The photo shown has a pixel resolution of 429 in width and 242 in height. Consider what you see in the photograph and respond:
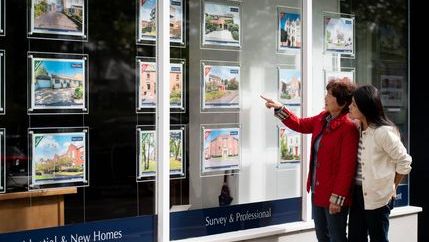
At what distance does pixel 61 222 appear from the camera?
4379 mm

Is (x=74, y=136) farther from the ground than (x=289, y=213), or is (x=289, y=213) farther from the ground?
(x=74, y=136)

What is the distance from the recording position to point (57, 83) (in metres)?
4.35

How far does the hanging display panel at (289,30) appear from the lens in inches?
230

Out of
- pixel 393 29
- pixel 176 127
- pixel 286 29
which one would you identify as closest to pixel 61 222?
pixel 176 127

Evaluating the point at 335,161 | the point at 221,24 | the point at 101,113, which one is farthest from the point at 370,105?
the point at 101,113

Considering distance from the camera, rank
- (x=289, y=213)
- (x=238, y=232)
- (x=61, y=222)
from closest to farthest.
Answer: (x=61, y=222) < (x=238, y=232) < (x=289, y=213)

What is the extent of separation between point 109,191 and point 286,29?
7.88ft

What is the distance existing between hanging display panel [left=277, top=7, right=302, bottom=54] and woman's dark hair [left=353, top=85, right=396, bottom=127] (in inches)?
53.1

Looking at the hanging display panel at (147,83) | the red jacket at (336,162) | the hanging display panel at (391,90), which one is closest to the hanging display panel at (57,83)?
the hanging display panel at (147,83)

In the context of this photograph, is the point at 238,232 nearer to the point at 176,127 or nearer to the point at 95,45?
the point at 176,127

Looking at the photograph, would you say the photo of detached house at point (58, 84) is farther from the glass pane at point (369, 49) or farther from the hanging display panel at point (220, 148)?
the glass pane at point (369, 49)

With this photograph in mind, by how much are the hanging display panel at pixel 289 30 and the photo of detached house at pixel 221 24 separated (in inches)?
21.6

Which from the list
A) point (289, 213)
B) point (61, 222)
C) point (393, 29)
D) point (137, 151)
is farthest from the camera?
point (393, 29)

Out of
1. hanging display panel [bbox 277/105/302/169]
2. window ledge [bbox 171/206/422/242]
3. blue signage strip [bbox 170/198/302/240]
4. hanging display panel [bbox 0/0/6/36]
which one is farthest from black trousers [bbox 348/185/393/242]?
hanging display panel [bbox 0/0/6/36]
